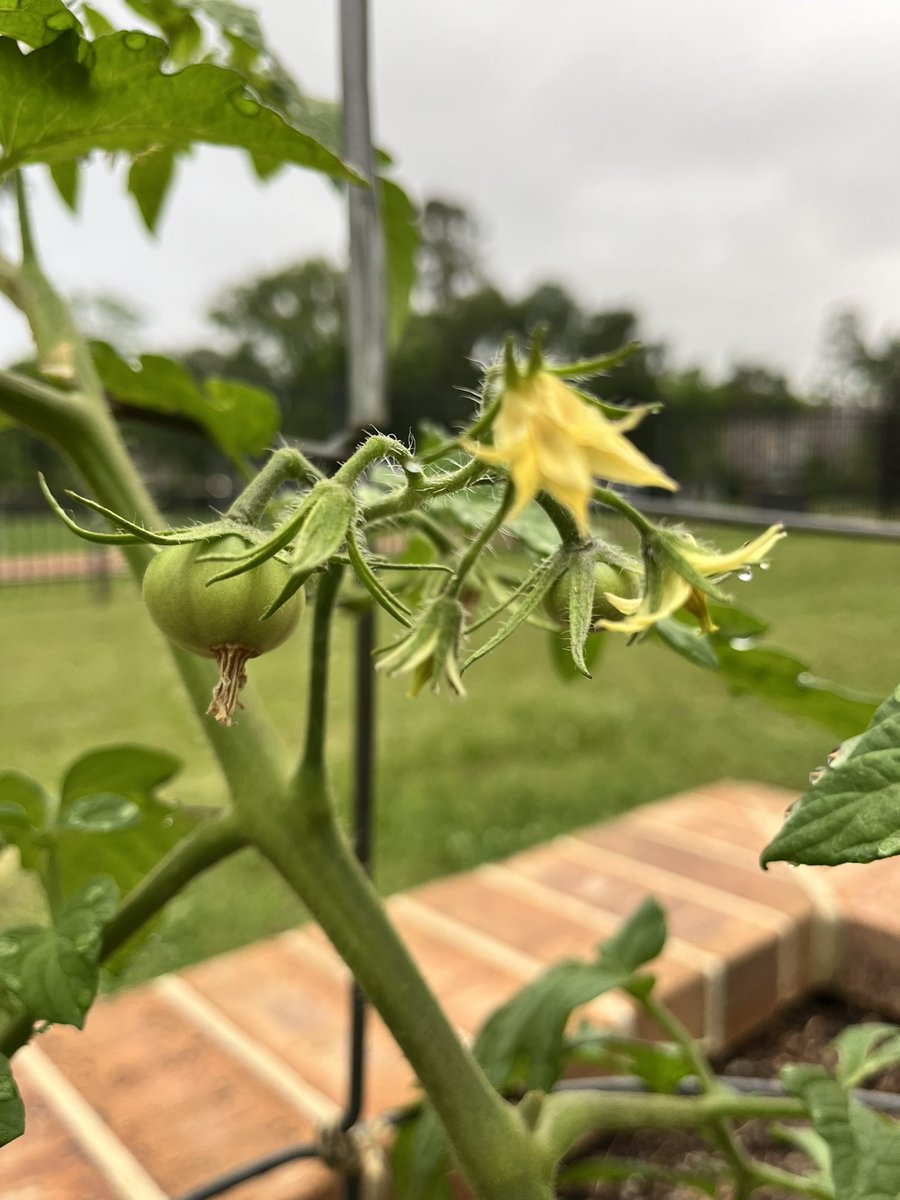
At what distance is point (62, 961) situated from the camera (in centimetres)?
30

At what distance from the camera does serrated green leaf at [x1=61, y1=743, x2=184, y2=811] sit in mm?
436

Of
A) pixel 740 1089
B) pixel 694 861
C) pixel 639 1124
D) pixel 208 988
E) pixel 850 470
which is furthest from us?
pixel 850 470

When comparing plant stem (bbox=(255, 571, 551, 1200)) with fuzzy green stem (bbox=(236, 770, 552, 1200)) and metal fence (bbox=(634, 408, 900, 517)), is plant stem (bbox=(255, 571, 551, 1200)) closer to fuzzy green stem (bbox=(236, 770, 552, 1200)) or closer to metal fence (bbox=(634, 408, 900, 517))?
fuzzy green stem (bbox=(236, 770, 552, 1200))

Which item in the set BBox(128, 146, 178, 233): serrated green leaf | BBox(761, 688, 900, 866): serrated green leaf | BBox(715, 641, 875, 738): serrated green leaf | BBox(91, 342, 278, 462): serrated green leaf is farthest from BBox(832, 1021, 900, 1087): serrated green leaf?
BBox(128, 146, 178, 233): serrated green leaf

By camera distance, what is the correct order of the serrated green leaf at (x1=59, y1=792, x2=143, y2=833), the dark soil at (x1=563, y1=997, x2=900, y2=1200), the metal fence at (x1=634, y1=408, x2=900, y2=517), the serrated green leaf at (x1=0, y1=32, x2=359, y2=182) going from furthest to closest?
the metal fence at (x1=634, y1=408, x2=900, y2=517) < the dark soil at (x1=563, y1=997, x2=900, y2=1200) < the serrated green leaf at (x1=59, y1=792, x2=143, y2=833) < the serrated green leaf at (x1=0, y1=32, x2=359, y2=182)

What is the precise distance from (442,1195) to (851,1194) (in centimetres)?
25

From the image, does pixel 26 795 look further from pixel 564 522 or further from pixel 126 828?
pixel 564 522

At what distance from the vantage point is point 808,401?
10297mm

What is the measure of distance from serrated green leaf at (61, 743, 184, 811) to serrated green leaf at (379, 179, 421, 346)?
25cm

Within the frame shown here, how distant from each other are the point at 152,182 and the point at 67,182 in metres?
0.04

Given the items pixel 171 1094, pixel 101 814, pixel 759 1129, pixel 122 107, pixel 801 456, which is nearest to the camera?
pixel 122 107

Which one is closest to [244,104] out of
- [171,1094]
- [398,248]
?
[398,248]

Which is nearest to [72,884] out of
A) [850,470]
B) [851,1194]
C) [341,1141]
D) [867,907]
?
[341,1141]

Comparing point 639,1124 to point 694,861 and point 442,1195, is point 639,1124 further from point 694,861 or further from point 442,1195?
point 694,861
